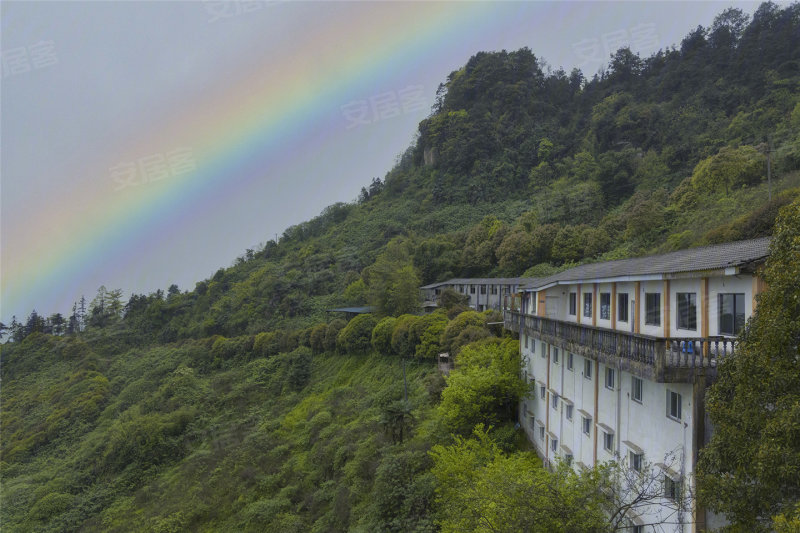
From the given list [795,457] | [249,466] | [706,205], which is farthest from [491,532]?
[706,205]

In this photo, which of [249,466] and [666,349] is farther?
[249,466]

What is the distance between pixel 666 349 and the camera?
8234 mm

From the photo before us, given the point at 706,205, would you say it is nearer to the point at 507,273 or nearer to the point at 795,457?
the point at 507,273

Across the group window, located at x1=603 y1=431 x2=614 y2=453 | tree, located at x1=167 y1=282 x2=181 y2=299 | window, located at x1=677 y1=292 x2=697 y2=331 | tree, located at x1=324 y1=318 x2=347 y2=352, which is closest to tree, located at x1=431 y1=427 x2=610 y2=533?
window, located at x1=603 y1=431 x2=614 y2=453

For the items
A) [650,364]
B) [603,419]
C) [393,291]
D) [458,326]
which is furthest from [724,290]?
[393,291]

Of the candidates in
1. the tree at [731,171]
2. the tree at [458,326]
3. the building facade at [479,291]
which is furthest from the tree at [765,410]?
the tree at [731,171]

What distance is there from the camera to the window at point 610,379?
446 inches

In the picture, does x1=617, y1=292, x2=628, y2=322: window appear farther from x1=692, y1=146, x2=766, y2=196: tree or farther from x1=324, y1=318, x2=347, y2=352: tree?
x1=692, y1=146, x2=766, y2=196: tree

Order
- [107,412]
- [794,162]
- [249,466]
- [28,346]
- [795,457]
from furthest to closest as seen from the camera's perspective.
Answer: [28,346] → [107,412] → [794,162] → [249,466] → [795,457]

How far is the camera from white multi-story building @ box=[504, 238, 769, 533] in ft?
26.2

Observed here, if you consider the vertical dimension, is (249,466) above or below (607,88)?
below

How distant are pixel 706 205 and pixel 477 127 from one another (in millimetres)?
51673

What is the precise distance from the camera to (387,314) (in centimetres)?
3709

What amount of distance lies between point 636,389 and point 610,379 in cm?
139
